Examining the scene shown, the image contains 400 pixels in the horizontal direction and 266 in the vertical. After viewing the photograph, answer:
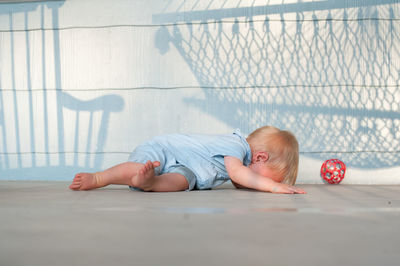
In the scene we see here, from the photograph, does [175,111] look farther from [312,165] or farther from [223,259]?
[223,259]

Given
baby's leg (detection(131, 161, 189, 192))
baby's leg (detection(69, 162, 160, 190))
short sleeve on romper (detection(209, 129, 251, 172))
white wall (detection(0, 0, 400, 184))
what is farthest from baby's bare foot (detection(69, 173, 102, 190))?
white wall (detection(0, 0, 400, 184))

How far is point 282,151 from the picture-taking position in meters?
1.45

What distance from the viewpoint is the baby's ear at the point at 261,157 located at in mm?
1455

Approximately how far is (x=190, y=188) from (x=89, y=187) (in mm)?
362

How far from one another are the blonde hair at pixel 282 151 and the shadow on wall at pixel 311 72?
2.23 feet

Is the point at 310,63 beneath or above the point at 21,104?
above

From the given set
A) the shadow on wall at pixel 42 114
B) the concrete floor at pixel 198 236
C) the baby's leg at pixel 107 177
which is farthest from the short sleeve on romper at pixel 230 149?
the shadow on wall at pixel 42 114

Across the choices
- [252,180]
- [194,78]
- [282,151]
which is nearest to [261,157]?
[282,151]

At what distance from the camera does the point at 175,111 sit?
2.23m

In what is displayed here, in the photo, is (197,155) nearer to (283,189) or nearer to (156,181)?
(156,181)

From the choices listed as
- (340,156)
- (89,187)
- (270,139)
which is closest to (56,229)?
(89,187)

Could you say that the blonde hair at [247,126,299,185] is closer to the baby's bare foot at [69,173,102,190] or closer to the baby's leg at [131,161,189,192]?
the baby's leg at [131,161,189,192]

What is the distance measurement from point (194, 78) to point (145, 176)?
114 cm

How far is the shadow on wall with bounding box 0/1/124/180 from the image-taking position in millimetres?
2281
